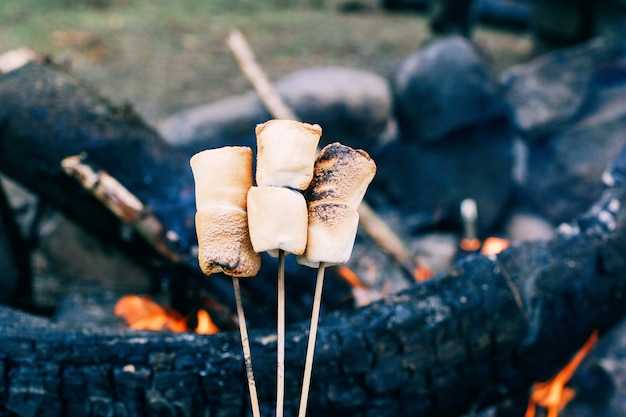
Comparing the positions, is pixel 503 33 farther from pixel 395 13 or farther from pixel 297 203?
pixel 297 203

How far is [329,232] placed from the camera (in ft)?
4.45

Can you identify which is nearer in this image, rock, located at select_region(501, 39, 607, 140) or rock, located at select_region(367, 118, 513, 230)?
rock, located at select_region(367, 118, 513, 230)

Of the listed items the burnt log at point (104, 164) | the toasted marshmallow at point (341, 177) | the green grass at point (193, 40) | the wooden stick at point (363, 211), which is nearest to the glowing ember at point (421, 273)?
the wooden stick at point (363, 211)

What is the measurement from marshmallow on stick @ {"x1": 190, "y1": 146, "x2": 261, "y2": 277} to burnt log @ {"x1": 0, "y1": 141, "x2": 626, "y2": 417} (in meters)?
0.50

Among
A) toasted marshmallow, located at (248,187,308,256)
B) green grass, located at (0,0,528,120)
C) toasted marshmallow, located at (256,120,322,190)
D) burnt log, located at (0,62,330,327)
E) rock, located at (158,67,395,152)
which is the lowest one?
green grass, located at (0,0,528,120)

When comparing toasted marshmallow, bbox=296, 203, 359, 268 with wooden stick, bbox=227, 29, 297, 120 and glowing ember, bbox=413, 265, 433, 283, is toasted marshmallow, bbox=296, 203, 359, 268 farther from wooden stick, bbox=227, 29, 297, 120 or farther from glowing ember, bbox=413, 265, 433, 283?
wooden stick, bbox=227, 29, 297, 120

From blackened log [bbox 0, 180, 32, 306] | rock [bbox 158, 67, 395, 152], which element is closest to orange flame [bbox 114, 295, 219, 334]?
blackened log [bbox 0, 180, 32, 306]

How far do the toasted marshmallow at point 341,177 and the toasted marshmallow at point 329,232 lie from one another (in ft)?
0.08

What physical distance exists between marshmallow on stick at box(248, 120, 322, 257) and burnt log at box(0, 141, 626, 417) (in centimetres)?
60

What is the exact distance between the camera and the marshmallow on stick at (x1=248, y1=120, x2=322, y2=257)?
1302mm

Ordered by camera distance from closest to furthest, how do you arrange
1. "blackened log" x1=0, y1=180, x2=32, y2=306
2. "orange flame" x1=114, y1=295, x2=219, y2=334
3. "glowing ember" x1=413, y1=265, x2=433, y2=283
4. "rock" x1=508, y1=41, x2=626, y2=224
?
"orange flame" x1=114, y1=295, x2=219, y2=334 → "blackened log" x1=0, y1=180, x2=32, y2=306 → "glowing ember" x1=413, y1=265, x2=433, y2=283 → "rock" x1=508, y1=41, x2=626, y2=224

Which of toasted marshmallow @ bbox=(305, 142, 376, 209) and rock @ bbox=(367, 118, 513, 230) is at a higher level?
toasted marshmallow @ bbox=(305, 142, 376, 209)

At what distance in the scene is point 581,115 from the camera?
165 inches

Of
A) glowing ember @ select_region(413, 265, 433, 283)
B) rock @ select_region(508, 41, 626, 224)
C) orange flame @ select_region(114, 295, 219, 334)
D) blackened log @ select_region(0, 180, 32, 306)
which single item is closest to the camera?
orange flame @ select_region(114, 295, 219, 334)
